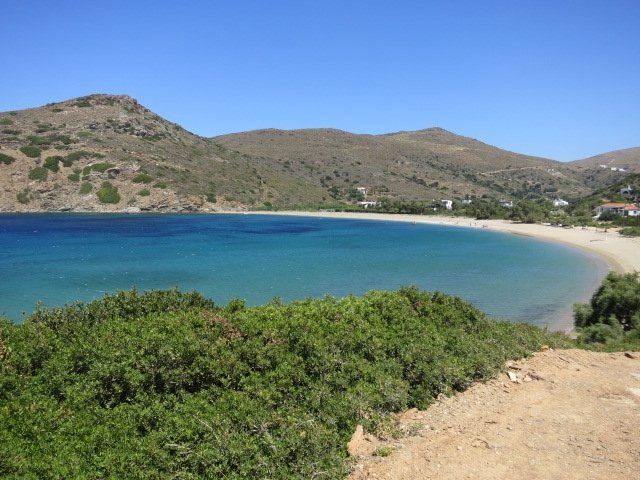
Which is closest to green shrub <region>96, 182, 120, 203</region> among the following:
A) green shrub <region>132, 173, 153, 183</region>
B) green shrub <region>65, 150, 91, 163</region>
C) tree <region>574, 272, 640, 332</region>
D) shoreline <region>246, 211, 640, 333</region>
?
green shrub <region>132, 173, 153, 183</region>

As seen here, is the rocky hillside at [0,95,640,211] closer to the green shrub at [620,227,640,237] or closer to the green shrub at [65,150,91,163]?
the green shrub at [65,150,91,163]

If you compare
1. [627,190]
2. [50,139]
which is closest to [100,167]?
[50,139]

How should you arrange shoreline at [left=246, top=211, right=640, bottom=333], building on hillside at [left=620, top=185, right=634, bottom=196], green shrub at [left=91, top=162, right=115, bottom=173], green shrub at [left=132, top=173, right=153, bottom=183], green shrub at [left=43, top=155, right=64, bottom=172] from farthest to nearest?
green shrub at [left=132, top=173, right=153, bottom=183], building on hillside at [left=620, top=185, right=634, bottom=196], green shrub at [left=91, top=162, right=115, bottom=173], green shrub at [left=43, top=155, right=64, bottom=172], shoreline at [left=246, top=211, right=640, bottom=333]

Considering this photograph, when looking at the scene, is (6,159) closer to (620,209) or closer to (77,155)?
(77,155)

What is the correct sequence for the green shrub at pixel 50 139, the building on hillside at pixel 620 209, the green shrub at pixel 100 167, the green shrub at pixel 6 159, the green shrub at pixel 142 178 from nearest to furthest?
the building on hillside at pixel 620 209 → the green shrub at pixel 6 159 → the green shrub at pixel 100 167 → the green shrub at pixel 50 139 → the green shrub at pixel 142 178

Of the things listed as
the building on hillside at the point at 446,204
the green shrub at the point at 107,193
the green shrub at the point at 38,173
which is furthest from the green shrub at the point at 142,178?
the building on hillside at the point at 446,204

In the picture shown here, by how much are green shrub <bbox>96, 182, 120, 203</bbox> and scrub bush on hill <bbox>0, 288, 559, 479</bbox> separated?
101m

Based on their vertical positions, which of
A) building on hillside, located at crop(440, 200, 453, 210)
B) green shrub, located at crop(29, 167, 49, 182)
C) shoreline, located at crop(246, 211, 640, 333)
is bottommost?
shoreline, located at crop(246, 211, 640, 333)

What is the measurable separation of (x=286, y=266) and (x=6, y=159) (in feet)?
274

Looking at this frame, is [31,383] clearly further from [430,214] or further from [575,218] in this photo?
[430,214]

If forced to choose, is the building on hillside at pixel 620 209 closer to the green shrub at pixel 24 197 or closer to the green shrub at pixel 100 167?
the green shrub at pixel 100 167

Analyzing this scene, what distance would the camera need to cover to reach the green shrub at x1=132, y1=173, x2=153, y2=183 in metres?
104

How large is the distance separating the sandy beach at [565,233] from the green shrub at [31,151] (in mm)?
49639

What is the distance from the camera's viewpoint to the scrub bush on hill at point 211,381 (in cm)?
507
